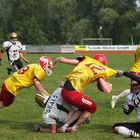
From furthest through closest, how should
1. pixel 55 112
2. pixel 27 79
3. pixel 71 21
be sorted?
pixel 71 21 < pixel 27 79 < pixel 55 112

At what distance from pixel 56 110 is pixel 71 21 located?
8971 cm

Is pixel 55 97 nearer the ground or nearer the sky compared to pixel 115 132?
nearer the sky

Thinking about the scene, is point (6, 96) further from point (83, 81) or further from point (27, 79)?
point (83, 81)

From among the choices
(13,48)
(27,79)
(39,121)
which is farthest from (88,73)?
(13,48)

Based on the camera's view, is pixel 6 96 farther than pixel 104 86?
Yes

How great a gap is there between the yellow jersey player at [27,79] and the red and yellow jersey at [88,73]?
0.79 metres

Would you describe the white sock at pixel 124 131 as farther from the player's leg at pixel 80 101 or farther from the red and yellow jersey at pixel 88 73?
the red and yellow jersey at pixel 88 73

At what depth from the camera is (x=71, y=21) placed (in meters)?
98.1

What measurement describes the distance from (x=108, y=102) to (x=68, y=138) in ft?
17.2

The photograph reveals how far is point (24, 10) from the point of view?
10338 cm

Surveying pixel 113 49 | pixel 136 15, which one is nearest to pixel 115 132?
pixel 113 49

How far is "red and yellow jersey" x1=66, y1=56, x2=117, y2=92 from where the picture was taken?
28.8 feet

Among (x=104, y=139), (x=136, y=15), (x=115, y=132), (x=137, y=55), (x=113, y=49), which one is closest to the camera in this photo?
(x=104, y=139)

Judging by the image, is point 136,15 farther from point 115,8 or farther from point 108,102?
point 108,102
